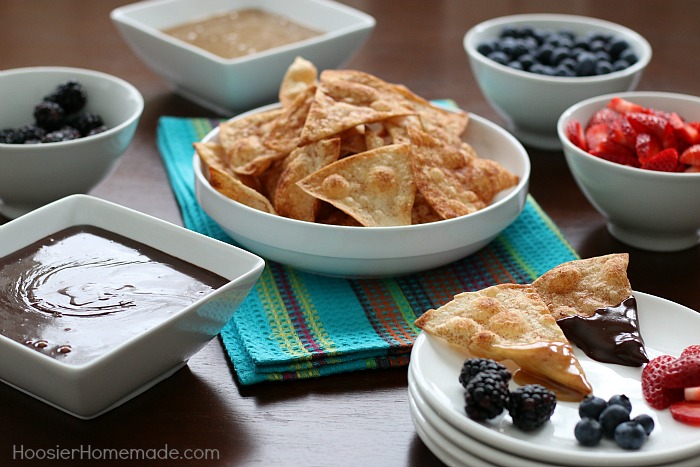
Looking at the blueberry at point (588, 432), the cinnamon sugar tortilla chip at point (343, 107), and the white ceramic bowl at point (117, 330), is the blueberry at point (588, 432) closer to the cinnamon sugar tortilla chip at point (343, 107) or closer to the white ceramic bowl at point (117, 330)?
the white ceramic bowl at point (117, 330)

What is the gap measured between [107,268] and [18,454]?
29 centimetres

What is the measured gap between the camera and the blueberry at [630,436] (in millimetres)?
1063

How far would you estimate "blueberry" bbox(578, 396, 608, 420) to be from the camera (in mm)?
1109

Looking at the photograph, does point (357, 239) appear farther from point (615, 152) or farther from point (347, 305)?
point (615, 152)

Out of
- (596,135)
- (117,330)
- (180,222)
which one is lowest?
(180,222)

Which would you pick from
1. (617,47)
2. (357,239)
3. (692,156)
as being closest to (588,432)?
(357,239)

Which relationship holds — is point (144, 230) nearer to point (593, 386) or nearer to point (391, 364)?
point (391, 364)

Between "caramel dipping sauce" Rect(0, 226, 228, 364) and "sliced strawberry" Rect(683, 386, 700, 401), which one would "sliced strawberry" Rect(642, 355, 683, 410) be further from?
"caramel dipping sauce" Rect(0, 226, 228, 364)

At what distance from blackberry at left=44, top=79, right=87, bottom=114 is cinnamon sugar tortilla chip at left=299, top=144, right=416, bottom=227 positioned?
64 centimetres

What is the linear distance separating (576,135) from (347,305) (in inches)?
23.8

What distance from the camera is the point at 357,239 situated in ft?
4.98

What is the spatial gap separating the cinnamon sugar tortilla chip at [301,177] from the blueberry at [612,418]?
667 mm

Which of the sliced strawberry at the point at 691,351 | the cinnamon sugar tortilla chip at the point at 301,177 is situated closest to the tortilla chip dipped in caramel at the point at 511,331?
the sliced strawberry at the point at 691,351

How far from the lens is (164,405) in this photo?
1280 mm
